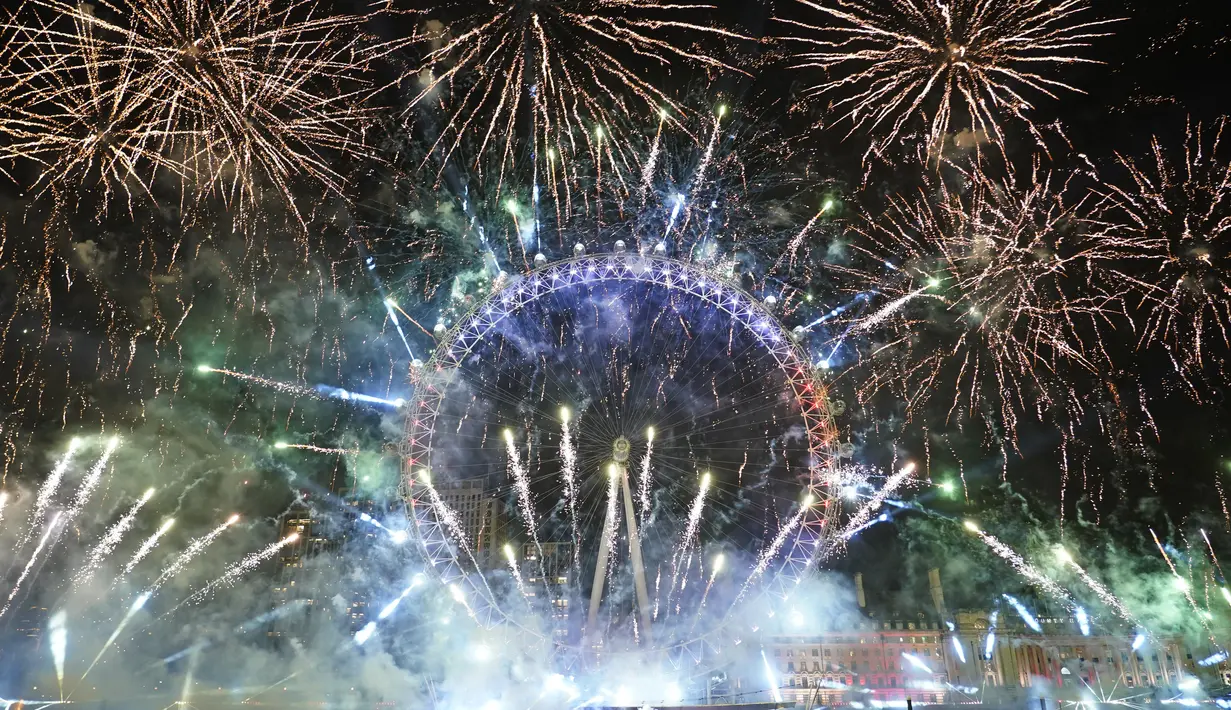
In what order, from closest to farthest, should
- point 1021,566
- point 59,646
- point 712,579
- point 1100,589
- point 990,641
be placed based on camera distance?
point 712,579 → point 59,646 → point 1100,589 → point 1021,566 → point 990,641

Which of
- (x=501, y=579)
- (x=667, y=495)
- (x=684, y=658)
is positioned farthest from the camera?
(x=501, y=579)

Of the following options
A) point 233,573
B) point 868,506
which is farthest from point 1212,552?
point 233,573

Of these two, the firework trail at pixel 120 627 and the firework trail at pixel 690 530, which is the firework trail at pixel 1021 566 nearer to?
the firework trail at pixel 690 530

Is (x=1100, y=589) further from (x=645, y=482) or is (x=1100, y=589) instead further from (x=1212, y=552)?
(x=645, y=482)

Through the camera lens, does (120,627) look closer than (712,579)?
No

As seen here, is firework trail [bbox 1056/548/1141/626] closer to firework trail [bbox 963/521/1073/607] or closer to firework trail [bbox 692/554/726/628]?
firework trail [bbox 963/521/1073/607]

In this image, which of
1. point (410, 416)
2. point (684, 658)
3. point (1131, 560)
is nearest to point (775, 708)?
point (684, 658)

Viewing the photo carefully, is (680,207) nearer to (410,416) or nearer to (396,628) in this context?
(410,416)

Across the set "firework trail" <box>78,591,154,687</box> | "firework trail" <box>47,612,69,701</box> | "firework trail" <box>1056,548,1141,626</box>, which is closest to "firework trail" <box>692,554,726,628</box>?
"firework trail" <box>1056,548,1141,626</box>
